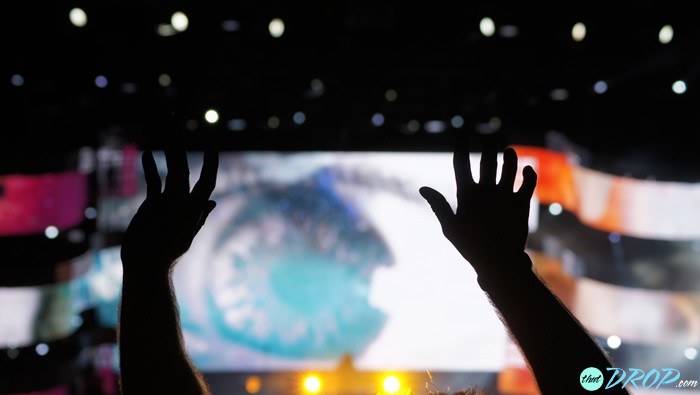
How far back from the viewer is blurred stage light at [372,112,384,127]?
3758 mm

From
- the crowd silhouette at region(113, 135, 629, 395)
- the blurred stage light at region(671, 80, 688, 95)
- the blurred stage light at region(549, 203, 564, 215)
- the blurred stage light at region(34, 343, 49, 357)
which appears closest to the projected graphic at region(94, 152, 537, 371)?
the blurred stage light at region(34, 343, 49, 357)

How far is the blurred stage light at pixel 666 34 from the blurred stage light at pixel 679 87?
0.87 feet

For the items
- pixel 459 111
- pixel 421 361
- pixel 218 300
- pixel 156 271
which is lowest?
pixel 421 361

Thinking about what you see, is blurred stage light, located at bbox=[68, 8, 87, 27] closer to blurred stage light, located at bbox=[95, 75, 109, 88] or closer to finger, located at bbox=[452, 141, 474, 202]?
blurred stage light, located at bbox=[95, 75, 109, 88]

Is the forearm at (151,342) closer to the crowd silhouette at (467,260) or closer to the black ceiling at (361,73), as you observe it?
the crowd silhouette at (467,260)

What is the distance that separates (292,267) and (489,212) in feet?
9.25

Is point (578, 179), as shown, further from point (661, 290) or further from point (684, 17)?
point (684, 17)

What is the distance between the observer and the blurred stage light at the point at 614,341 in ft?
12.4

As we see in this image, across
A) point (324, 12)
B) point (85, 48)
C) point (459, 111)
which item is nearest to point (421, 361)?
point (459, 111)

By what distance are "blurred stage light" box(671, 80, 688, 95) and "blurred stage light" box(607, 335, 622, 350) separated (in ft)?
5.02

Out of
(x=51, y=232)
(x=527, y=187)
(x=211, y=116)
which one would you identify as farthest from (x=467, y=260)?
(x=51, y=232)

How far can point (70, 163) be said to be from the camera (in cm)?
363

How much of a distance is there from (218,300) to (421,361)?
4.52 ft

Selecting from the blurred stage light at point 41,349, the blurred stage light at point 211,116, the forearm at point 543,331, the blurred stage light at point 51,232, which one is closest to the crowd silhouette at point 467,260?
the forearm at point 543,331
